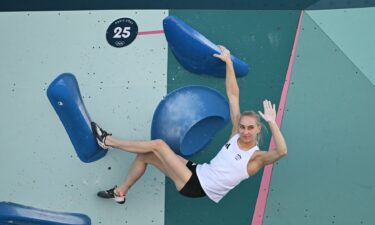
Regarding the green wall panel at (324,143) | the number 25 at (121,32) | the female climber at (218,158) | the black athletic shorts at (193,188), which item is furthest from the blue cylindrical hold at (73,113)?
the green wall panel at (324,143)

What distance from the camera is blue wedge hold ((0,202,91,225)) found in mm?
3266

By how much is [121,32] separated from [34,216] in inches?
50.2

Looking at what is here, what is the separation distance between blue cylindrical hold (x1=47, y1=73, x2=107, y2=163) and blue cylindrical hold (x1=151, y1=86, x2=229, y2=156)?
0.39 m

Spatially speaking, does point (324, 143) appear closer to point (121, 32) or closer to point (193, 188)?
point (193, 188)

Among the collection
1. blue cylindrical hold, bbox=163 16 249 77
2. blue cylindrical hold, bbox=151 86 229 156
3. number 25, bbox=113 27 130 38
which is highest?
number 25, bbox=113 27 130 38

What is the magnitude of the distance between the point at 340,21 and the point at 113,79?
4.77 feet

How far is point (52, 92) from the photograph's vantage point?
304 centimetres

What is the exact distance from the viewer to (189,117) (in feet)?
10.1

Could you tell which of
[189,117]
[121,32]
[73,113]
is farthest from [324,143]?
[73,113]

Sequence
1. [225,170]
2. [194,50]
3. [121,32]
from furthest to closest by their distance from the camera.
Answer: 1. [121,32]
2. [194,50]
3. [225,170]

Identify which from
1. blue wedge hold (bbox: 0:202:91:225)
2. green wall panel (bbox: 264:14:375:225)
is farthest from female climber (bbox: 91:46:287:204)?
blue wedge hold (bbox: 0:202:91:225)

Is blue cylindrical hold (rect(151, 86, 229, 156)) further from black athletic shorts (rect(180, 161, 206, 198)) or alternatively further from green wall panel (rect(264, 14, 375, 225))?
green wall panel (rect(264, 14, 375, 225))

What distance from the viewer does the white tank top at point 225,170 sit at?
298cm

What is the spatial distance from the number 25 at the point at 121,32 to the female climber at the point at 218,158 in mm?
569
